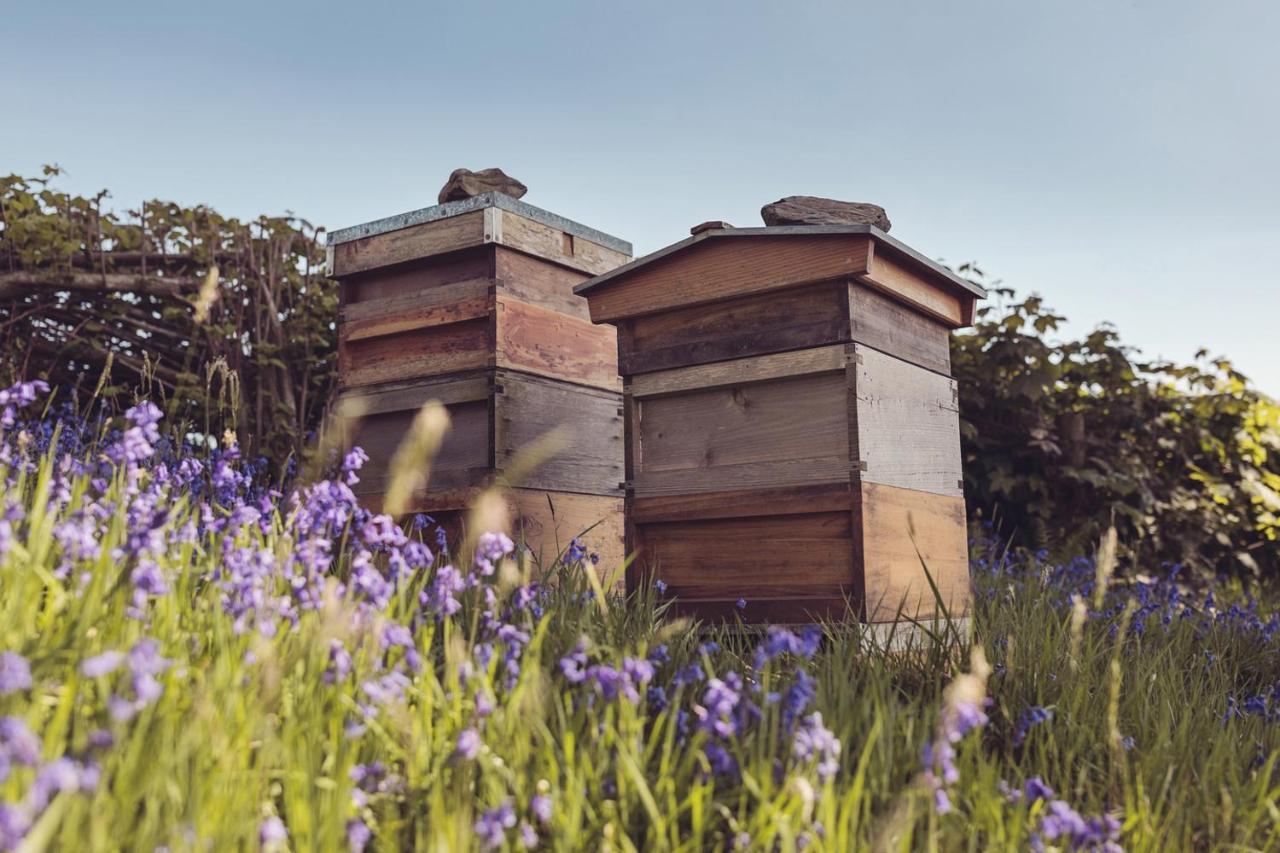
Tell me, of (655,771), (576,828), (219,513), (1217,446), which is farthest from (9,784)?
(1217,446)

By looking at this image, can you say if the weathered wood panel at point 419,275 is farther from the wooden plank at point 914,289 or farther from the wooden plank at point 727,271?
the wooden plank at point 914,289

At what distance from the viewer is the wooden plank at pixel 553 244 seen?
6.70 m

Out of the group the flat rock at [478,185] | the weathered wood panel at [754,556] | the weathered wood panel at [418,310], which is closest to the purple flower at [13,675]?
the weathered wood panel at [754,556]

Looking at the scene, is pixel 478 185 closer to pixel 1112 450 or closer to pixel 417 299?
pixel 417 299

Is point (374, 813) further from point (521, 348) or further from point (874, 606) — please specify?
point (521, 348)

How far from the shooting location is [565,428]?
22.8 feet

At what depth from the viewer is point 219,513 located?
443 centimetres

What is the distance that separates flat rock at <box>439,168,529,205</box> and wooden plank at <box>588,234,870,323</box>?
1560 mm

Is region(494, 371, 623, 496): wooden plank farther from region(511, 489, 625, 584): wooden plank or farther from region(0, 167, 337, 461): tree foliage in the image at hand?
region(0, 167, 337, 461): tree foliage

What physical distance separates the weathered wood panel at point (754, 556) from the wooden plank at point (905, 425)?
0.36 meters

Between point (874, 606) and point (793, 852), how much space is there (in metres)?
2.68

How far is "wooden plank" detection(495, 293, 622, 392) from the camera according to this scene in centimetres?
666

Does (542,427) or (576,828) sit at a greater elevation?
(542,427)

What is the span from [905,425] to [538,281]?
8.07 feet
